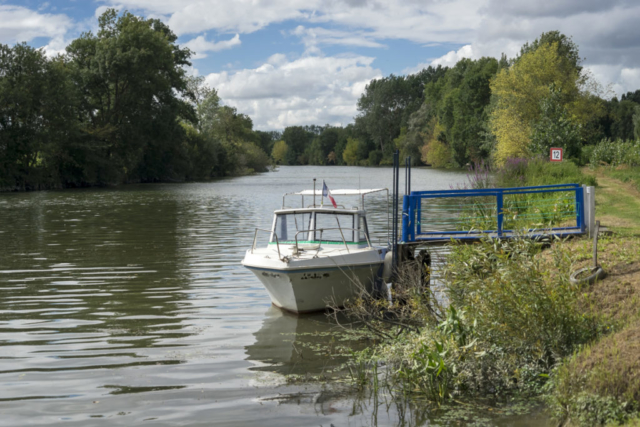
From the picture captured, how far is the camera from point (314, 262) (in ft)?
43.1

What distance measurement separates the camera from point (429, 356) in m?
8.05

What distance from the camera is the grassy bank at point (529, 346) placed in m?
6.73

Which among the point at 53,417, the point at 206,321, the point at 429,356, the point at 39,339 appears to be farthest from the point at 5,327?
the point at 429,356

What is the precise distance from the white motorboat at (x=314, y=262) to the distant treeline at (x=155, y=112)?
28.2 m

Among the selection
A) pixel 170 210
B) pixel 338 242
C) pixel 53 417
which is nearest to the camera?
pixel 53 417

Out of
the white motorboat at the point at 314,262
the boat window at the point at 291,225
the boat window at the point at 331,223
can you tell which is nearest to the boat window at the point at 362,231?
the white motorboat at the point at 314,262

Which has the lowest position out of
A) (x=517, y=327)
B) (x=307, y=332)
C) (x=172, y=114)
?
(x=307, y=332)

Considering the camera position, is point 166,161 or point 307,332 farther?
point 166,161

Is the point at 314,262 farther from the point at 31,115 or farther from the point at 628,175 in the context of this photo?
the point at 31,115

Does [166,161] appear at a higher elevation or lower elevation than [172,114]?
lower

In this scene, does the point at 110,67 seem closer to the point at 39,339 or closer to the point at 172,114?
the point at 172,114

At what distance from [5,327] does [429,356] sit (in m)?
8.10

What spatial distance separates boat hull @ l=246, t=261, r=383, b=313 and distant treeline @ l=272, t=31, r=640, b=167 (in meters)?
29.7

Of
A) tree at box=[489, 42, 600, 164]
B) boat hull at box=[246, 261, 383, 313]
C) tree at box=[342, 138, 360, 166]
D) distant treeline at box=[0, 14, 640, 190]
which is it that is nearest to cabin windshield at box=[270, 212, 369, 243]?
boat hull at box=[246, 261, 383, 313]
